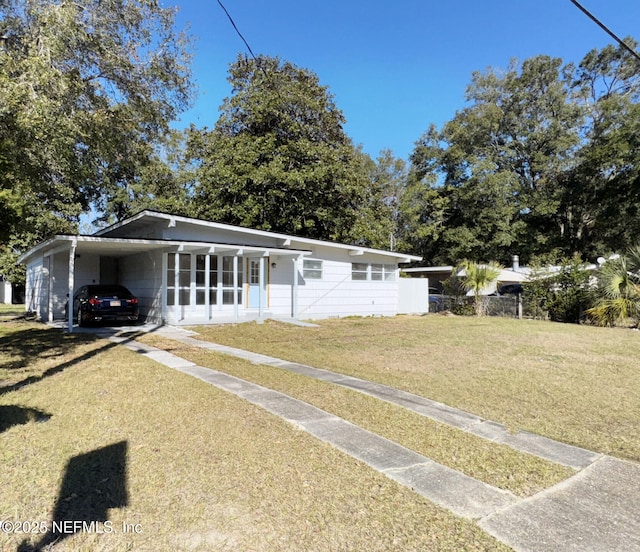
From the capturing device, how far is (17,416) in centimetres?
473

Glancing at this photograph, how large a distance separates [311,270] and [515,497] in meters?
15.0

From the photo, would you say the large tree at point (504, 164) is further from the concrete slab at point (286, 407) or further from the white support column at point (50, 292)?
the concrete slab at point (286, 407)

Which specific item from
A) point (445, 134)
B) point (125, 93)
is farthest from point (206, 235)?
point (445, 134)

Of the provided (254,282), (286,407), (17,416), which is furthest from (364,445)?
(254,282)

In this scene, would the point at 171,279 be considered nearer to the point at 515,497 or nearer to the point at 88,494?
the point at 88,494

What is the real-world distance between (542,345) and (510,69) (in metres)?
31.2

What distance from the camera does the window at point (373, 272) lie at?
19797 mm

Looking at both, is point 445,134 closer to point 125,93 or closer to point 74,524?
point 125,93

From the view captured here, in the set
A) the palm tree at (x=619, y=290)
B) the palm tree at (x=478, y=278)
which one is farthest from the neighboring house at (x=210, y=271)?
the palm tree at (x=619, y=290)

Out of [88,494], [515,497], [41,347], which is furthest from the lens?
[41,347]

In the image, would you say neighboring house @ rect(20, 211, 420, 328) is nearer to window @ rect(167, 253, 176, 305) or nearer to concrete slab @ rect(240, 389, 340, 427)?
window @ rect(167, 253, 176, 305)

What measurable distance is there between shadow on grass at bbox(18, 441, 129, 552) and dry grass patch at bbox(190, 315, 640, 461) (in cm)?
400

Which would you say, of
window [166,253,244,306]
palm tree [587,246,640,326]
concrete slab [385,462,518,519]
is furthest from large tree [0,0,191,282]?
palm tree [587,246,640,326]

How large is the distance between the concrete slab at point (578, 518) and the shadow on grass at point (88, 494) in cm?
251
